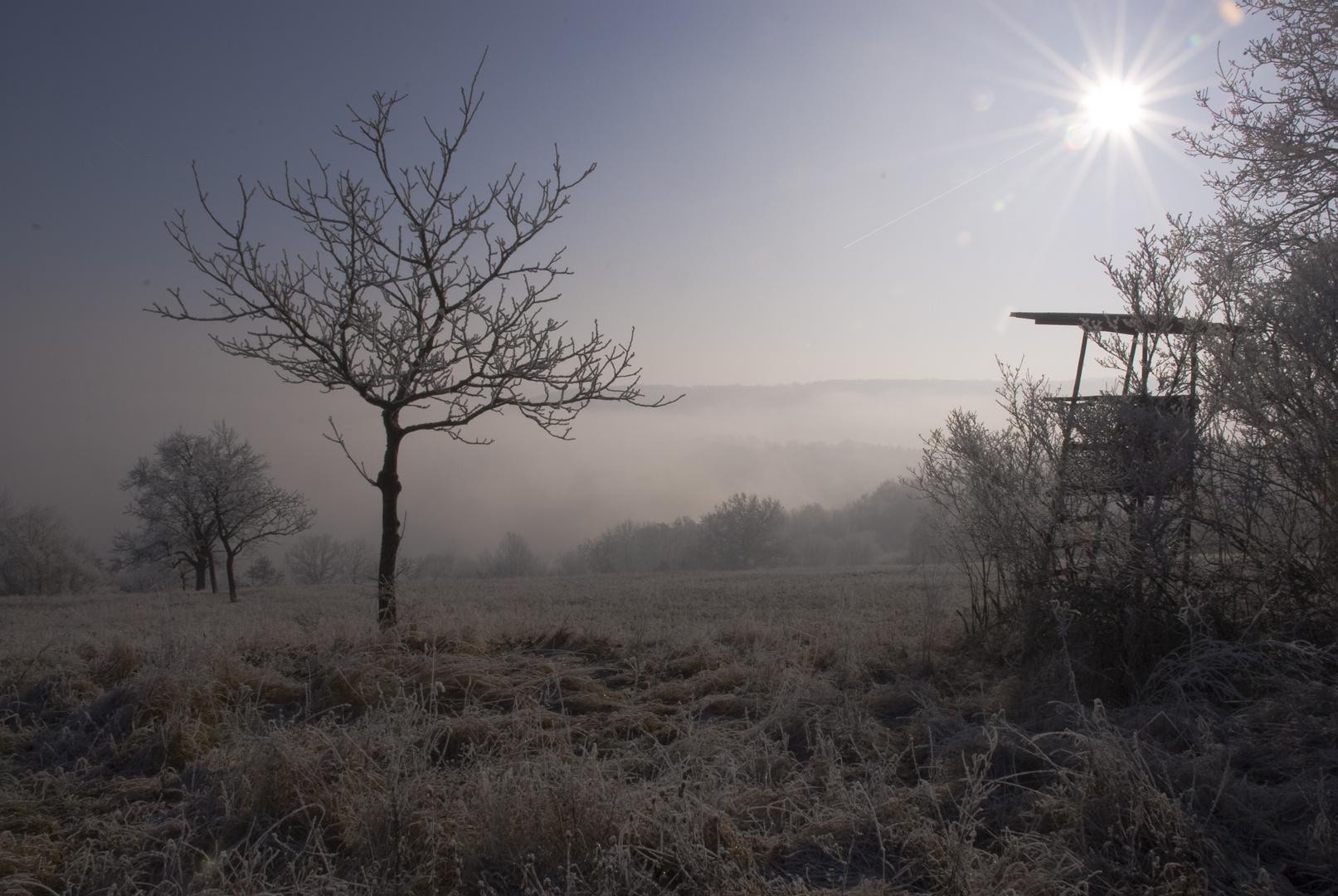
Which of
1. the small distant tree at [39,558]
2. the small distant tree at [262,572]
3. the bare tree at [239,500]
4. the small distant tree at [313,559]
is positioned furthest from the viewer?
the small distant tree at [313,559]

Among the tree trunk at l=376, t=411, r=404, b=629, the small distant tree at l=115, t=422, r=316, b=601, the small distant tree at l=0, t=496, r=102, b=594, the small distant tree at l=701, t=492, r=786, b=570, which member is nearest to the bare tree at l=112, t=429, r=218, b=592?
the small distant tree at l=115, t=422, r=316, b=601

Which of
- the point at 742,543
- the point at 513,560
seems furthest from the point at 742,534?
the point at 513,560

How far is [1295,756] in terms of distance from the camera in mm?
3439

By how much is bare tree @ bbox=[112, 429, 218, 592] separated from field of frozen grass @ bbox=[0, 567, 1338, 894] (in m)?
21.1

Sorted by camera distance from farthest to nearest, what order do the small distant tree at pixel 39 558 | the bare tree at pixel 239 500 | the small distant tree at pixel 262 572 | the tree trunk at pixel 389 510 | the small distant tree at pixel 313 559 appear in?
the small distant tree at pixel 313 559
the small distant tree at pixel 262 572
the small distant tree at pixel 39 558
the bare tree at pixel 239 500
the tree trunk at pixel 389 510

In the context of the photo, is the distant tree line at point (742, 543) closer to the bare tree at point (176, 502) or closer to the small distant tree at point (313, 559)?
the small distant tree at point (313, 559)

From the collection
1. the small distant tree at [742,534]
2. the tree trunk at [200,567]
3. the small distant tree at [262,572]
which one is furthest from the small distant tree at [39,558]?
the small distant tree at [742,534]

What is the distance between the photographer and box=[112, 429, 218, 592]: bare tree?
2400 centimetres

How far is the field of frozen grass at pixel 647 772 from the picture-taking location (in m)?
2.63

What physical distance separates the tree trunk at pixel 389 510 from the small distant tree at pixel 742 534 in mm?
46966

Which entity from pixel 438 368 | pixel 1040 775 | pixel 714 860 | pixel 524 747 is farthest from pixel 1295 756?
pixel 438 368

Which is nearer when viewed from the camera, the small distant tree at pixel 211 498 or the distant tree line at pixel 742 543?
the small distant tree at pixel 211 498

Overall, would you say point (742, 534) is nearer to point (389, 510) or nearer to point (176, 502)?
point (176, 502)

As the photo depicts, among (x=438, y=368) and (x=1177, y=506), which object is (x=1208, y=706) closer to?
(x=1177, y=506)
